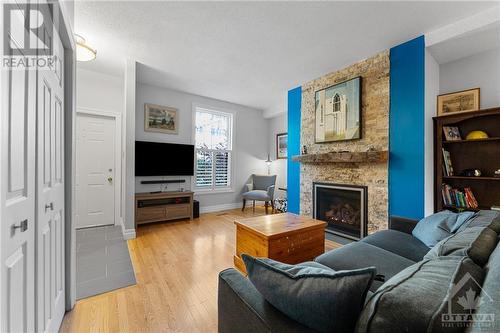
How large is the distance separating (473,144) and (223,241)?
3.44 metres

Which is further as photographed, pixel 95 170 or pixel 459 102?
pixel 95 170

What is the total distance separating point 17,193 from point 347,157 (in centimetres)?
330

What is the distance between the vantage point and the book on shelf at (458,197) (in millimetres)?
2457

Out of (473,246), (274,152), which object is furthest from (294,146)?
(473,246)

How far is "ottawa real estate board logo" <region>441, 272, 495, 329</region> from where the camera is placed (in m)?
0.51

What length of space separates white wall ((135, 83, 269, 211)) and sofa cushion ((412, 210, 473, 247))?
158 inches

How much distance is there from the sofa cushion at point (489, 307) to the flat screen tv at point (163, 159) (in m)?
4.37

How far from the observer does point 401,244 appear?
1.83 meters

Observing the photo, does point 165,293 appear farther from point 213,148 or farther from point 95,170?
point 213,148

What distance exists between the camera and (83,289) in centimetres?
193

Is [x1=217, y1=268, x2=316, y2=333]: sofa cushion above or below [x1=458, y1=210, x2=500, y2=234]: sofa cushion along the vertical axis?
below

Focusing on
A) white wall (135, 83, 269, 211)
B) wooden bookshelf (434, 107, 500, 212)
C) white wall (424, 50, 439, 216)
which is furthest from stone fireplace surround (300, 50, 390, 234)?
white wall (135, 83, 269, 211)

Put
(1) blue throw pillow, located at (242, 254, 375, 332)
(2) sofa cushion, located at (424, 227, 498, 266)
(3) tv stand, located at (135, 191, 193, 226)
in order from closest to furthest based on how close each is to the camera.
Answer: (1) blue throw pillow, located at (242, 254, 375, 332)
(2) sofa cushion, located at (424, 227, 498, 266)
(3) tv stand, located at (135, 191, 193, 226)

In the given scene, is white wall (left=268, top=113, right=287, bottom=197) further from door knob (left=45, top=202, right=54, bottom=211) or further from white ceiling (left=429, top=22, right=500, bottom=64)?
door knob (left=45, top=202, right=54, bottom=211)
